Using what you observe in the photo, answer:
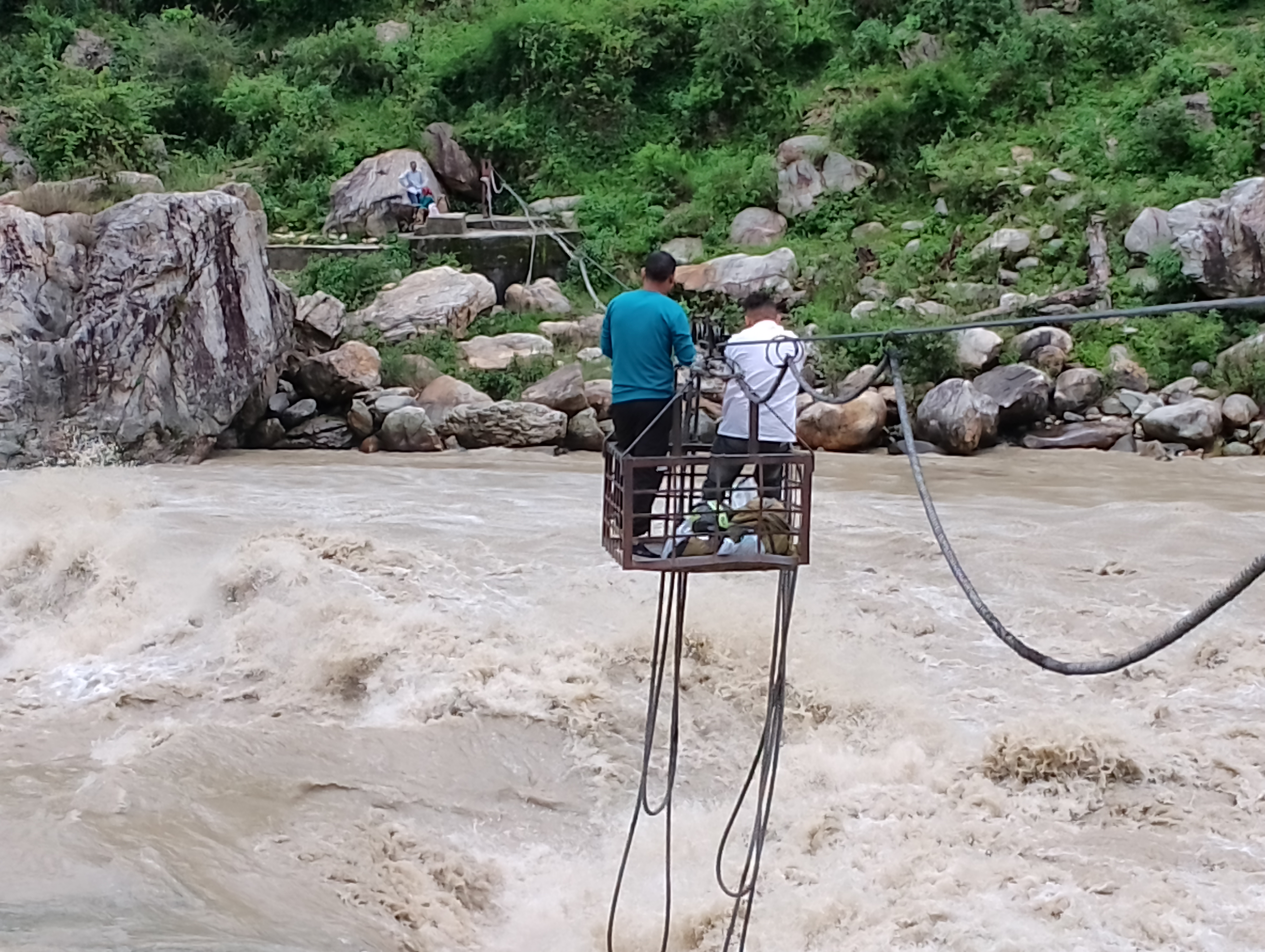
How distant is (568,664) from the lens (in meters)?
6.20

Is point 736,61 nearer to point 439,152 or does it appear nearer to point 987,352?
point 439,152

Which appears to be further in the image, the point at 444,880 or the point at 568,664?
the point at 568,664

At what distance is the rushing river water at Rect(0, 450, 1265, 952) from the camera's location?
157 inches

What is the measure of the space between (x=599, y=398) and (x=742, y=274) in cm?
386

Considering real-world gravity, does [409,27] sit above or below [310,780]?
above

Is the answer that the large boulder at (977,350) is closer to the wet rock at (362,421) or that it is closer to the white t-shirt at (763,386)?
the wet rock at (362,421)

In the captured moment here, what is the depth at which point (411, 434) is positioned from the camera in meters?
12.9

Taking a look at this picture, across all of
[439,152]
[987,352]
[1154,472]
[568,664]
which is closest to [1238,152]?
[987,352]

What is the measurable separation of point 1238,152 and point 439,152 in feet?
38.9

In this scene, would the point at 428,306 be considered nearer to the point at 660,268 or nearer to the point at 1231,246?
the point at 1231,246

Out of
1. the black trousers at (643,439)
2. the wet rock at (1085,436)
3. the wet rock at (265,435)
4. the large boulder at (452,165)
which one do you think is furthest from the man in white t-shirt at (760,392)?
the large boulder at (452,165)

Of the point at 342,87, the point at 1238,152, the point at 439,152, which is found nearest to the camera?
the point at 1238,152

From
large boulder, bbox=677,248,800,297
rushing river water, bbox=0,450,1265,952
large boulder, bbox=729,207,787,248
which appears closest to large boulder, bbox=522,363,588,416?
large boulder, bbox=677,248,800,297

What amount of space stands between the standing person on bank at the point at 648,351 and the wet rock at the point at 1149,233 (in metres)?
12.3
